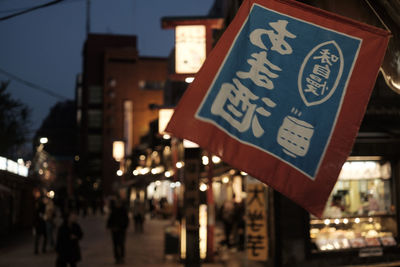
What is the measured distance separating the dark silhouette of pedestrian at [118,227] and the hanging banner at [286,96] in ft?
39.0

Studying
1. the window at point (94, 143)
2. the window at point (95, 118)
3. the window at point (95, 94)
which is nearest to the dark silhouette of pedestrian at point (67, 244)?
the window at point (94, 143)

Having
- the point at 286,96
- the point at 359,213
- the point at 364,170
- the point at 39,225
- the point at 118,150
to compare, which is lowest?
the point at 39,225

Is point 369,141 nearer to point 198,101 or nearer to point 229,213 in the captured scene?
point 229,213

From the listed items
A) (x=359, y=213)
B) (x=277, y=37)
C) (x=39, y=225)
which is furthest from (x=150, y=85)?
(x=277, y=37)

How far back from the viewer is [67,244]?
11.2 metres

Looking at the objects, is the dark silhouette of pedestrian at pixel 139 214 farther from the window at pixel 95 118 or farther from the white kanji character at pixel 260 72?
the window at pixel 95 118

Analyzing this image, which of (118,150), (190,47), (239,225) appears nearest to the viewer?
(190,47)

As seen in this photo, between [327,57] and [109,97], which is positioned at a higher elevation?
[109,97]

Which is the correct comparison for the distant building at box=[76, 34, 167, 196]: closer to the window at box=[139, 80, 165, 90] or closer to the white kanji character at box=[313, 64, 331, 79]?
the window at box=[139, 80, 165, 90]

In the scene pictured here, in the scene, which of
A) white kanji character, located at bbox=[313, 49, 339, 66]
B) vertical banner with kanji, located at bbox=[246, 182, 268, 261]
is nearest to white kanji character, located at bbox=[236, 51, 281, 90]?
white kanji character, located at bbox=[313, 49, 339, 66]

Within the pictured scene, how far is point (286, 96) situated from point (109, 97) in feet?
261

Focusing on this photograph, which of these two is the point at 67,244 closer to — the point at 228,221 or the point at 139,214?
the point at 228,221

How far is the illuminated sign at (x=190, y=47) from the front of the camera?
10.8 metres

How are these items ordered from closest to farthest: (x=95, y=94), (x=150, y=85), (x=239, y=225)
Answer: (x=239, y=225) < (x=150, y=85) < (x=95, y=94)
